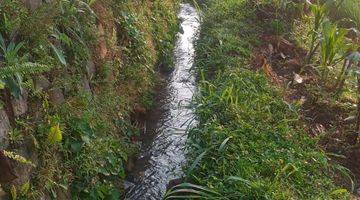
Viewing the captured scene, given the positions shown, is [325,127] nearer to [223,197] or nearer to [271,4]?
[223,197]

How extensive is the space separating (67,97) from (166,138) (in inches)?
60.8

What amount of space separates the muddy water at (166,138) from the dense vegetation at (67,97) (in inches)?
7.9

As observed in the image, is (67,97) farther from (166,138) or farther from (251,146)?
(251,146)

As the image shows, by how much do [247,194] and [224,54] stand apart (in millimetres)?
3262

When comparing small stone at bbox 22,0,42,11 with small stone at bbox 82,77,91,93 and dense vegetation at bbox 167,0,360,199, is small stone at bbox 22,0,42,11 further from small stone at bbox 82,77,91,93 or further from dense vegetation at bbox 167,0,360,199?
dense vegetation at bbox 167,0,360,199

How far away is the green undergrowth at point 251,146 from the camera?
3.63 metres

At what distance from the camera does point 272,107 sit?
192 inches

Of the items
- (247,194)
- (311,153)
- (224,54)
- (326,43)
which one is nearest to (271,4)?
(224,54)

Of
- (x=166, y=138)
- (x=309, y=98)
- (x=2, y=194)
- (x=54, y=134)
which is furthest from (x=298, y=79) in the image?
(x=2, y=194)

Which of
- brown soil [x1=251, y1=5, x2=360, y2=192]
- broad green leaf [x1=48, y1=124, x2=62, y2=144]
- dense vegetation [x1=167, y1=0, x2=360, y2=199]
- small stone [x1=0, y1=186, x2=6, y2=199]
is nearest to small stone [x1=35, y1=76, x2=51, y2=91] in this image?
broad green leaf [x1=48, y1=124, x2=62, y2=144]

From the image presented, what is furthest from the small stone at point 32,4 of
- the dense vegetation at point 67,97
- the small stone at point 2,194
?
the small stone at point 2,194

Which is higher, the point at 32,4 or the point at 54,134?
the point at 32,4

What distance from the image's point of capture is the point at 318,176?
3889 mm

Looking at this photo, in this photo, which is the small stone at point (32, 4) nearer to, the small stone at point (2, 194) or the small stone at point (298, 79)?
the small stone at point (2, 194)
